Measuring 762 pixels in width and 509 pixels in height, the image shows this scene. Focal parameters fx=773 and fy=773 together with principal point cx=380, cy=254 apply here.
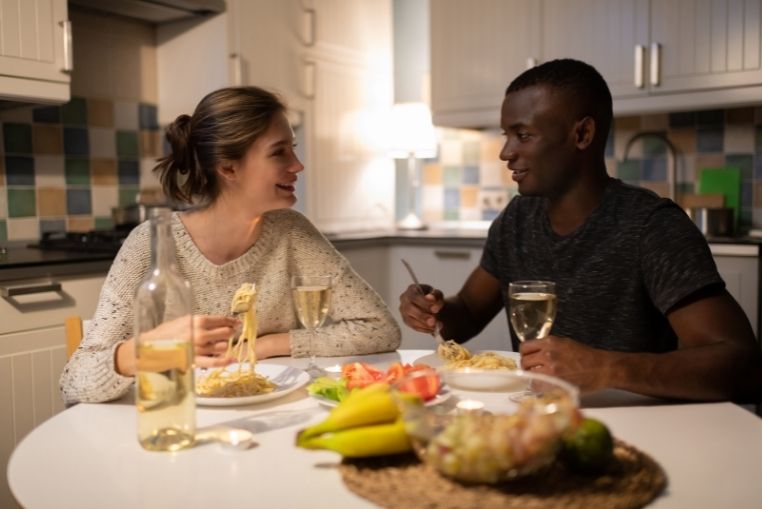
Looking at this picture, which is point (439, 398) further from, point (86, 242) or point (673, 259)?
point (86, 242)

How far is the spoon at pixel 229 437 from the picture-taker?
919 mm

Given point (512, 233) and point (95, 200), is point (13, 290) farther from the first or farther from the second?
point (512, 233)

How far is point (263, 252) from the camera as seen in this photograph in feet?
5.60

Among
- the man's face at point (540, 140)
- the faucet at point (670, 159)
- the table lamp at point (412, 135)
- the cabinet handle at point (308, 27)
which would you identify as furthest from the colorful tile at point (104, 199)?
the faucet at point (670, 159)

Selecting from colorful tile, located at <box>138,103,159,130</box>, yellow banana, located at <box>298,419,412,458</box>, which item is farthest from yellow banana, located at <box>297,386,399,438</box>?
colorful tile, located at <box>138,103,159,130</box>

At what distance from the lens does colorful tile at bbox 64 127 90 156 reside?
3.09 m

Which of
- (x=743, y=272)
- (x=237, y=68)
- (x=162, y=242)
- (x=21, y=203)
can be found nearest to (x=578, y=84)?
(x=162, y=242)

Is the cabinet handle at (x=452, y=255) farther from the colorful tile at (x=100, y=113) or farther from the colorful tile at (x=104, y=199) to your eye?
the colorful tile at (x=100, y=113)

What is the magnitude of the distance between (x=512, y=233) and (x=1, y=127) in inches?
81.6

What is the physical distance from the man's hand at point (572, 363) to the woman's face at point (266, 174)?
79 centimetres

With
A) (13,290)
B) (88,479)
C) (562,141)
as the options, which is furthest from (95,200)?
(88,479)

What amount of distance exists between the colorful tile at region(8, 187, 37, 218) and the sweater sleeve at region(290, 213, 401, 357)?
5.28 feet

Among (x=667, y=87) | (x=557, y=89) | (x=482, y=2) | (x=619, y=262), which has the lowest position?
(x=619, y=262)

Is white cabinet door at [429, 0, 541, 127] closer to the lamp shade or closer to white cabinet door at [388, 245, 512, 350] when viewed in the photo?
the lamp shade
